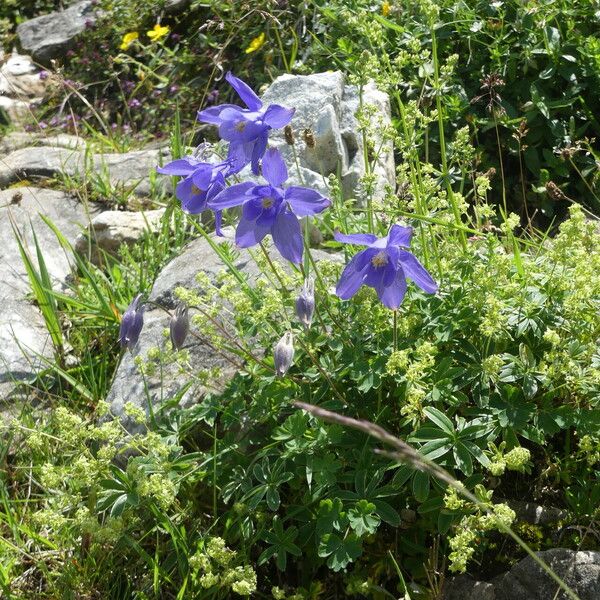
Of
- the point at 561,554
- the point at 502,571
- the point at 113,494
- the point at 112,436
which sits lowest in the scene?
the point at 502,571

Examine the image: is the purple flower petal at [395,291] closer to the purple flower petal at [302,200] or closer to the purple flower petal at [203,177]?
the purple flower petal at [302,200]

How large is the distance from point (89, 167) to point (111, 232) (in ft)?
2.79

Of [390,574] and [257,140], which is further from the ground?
[257,140]

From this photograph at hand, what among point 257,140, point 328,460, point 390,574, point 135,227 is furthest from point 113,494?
point 135,227

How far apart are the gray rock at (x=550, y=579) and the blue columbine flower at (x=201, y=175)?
53.4 inches

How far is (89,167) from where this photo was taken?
5.32 meters

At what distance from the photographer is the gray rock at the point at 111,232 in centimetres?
465

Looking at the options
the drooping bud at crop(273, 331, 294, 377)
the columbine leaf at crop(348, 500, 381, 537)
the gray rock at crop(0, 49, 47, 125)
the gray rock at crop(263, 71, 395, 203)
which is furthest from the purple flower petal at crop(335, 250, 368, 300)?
the gray rock at crop(0, 49, 47, 125)

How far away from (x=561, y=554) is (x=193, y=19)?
17.3 ft

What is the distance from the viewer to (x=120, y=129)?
246 inches

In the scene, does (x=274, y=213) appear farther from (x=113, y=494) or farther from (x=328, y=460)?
(x=113, y=494)

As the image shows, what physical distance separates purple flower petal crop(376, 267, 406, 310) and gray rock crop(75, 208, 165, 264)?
8.10ft

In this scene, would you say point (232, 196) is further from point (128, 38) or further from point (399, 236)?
point (128, 38)

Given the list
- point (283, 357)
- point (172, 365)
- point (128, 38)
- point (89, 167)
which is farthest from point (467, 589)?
Result: point (128, 38)
